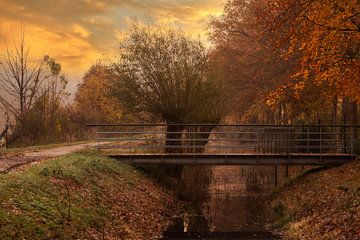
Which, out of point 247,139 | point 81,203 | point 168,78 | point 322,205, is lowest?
point 322,205

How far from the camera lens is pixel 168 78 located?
25.8 m

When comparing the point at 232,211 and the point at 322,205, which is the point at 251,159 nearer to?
the point at 232,211

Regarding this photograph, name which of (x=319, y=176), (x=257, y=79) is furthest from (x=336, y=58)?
(x=257, y=79)

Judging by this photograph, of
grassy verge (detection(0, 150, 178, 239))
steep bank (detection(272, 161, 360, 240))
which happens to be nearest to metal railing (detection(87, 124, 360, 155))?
steep bank (detection(272, 161, 360, 240))

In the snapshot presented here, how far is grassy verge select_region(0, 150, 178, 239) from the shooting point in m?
11.5

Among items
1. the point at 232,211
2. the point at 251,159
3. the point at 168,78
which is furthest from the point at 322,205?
the point at 168,78

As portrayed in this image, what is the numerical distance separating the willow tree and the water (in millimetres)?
4729

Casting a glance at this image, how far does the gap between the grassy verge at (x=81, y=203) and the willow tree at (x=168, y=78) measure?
5.35m

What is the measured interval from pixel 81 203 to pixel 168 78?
12817 millimetres

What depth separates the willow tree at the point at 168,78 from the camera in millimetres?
25844

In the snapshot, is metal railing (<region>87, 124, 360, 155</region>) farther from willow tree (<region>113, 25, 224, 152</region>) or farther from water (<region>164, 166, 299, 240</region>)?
water (<region>164, 166, 299, 240</region>)

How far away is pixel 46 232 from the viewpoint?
36.8ft

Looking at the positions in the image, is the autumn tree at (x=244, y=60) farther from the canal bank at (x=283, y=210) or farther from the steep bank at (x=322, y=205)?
the steep bank at (x=322, y=205)

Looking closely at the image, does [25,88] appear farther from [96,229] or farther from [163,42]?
[96,229]
